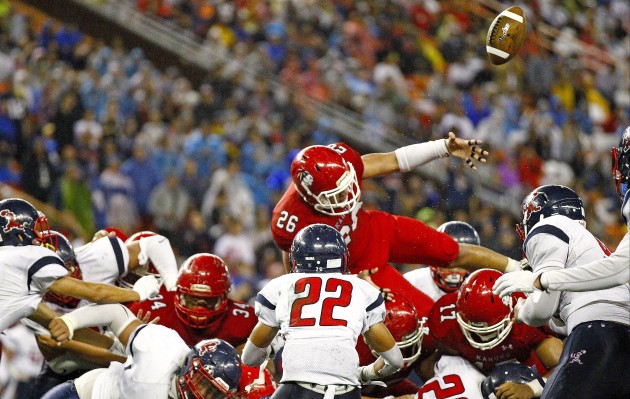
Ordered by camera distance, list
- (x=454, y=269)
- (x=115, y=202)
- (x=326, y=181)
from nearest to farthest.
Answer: (x=326, y=181)
(x=454, y=269)
(x=115, y=202)

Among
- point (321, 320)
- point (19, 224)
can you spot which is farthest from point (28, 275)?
point (321, 320)

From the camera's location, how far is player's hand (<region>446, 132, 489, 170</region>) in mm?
5863

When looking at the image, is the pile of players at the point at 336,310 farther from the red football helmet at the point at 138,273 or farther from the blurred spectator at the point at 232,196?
the blurred spectator at the point at 232,196

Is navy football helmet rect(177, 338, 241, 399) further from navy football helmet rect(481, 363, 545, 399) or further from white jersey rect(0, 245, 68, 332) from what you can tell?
navy football helmet rect(481, 363, 545, 399)

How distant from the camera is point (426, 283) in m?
6.61

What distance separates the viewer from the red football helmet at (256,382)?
4953mm

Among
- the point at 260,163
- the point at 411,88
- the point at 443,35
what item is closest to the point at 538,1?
the point at 443,35

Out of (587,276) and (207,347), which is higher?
(587,276)

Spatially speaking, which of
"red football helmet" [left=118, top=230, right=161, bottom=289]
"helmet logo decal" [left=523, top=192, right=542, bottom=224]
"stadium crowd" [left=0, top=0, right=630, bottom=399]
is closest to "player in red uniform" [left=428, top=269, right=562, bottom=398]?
"helmet logo decal" [left=523, top=192, right=542, bottom=224]

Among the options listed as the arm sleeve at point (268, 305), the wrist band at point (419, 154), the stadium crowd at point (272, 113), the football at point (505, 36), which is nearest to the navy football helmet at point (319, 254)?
the arm sleeve at point (268, 305)

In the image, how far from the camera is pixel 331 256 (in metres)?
4.55

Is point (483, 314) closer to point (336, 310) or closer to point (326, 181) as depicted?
point (336, 310)

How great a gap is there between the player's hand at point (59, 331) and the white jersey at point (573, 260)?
2325 mm

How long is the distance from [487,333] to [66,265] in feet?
8.11
